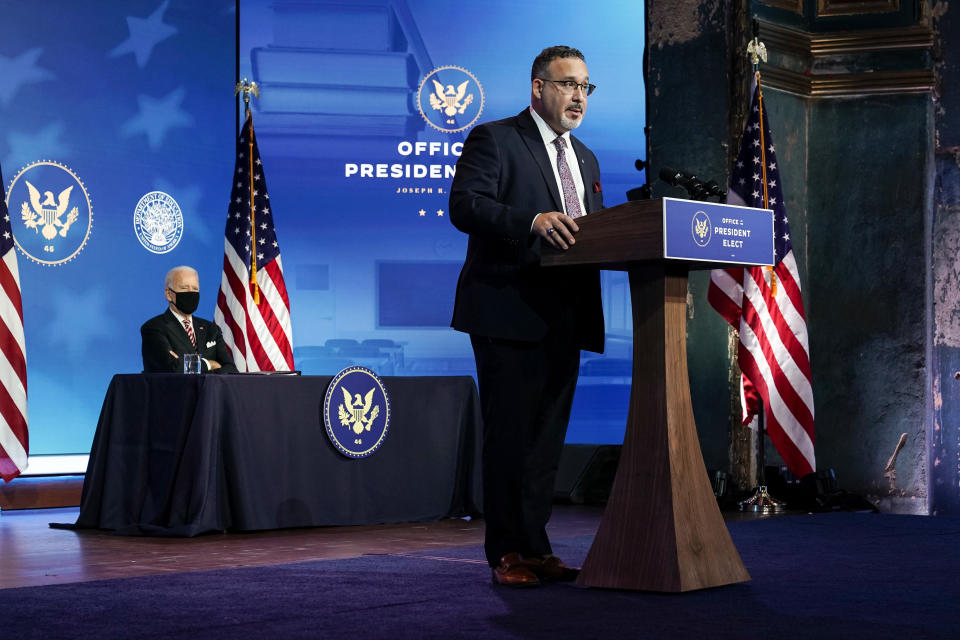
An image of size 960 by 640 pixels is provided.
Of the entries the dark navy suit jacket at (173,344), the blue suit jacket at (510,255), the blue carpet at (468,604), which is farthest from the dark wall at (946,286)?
the blue suit jacket at (510,255)

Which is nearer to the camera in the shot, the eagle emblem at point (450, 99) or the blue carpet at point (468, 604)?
the blue carpet at point (468, 604)

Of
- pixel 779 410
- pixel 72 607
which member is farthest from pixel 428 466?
pixel 72 607

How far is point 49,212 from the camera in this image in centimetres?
750

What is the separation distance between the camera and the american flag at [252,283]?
720 centimetres

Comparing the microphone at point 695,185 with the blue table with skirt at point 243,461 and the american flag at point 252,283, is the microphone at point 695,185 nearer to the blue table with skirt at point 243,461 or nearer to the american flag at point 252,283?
the blue table with skirt at point 243,461

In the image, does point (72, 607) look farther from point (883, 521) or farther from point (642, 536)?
point (883, 521)

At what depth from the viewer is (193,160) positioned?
317 inches

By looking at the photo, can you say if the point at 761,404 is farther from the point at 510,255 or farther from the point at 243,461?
the point at 510,255

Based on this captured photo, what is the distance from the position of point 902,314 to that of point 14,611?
532 cm

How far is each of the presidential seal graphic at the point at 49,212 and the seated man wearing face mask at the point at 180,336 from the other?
1.54 metres

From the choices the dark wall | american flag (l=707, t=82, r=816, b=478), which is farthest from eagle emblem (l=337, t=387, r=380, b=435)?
the dark wall

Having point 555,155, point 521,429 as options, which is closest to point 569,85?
point 555,155

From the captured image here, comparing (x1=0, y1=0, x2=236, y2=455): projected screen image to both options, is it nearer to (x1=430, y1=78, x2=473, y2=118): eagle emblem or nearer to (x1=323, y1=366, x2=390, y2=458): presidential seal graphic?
(x1=430, y1=78, x2=473, y2=118): eagle emblem

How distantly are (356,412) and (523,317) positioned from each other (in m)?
2.40
